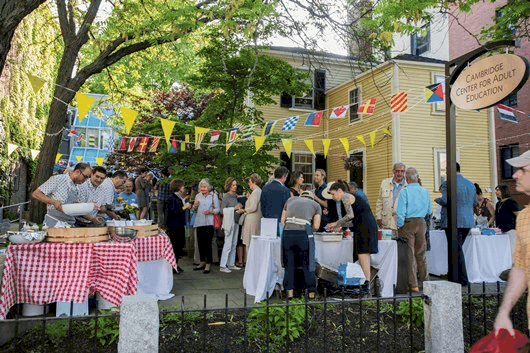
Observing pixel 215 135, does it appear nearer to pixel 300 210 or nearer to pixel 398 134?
pixel 300 210

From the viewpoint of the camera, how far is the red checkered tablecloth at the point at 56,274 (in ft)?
17.6

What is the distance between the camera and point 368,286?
268 inches

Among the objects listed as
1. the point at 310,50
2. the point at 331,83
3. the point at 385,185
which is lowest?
the point at 385,185

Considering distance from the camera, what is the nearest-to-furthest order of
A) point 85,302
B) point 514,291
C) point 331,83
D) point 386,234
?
point 514,291, point 85,302, point 386,234, point 331,83

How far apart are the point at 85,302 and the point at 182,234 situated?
3.93m

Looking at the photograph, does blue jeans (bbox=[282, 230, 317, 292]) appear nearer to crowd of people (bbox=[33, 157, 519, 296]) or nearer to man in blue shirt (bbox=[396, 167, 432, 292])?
crowd of people (bbox=[33, 157, 519, 296])

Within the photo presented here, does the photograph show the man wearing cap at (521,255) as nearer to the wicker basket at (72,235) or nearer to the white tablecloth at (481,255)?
the wicker basket at (72,235)

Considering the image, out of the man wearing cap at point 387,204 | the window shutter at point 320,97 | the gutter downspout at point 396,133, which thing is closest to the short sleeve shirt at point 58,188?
the man wearing cap at point 387,204

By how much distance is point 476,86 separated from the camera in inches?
222

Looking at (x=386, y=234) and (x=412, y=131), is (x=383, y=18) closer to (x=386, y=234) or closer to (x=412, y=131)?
(x=386, y=234)

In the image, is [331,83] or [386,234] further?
[331,83]

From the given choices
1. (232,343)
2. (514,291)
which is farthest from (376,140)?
(514,291)

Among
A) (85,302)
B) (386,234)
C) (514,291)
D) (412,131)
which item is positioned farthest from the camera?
(412,131)

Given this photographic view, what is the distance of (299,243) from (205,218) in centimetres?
319
